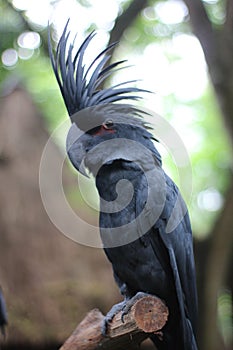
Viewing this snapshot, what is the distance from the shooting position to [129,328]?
2.65 metres

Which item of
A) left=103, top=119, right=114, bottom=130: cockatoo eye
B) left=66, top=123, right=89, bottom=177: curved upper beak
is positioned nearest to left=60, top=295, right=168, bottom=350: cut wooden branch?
left=66, top=123, right=89, bottom=177: curved upper beak

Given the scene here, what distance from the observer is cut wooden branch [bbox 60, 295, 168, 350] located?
259cm

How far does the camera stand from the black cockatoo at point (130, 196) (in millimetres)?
2801

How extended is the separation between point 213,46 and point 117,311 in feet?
8.85

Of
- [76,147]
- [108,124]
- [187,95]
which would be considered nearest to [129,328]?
[76,147]

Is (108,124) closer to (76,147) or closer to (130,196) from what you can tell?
(76,147)

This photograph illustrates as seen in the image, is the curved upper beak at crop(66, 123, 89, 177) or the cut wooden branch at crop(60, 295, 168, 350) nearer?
the cut wooden branch at crop(60, 295, 168, 350)

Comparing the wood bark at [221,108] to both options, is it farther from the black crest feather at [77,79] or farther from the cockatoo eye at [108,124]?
the cockatoo eye at [108,124]

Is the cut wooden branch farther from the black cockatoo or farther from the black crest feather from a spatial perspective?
the black crest feather

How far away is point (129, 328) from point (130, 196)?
0.68 metres

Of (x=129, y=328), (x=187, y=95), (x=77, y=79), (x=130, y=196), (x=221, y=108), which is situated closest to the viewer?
(x=129, y=328)

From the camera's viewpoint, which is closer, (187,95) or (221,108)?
(221,108)

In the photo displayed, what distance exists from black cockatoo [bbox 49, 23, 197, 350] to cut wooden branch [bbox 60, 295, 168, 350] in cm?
9

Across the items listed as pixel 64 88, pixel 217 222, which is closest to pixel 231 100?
pixel 217 222
